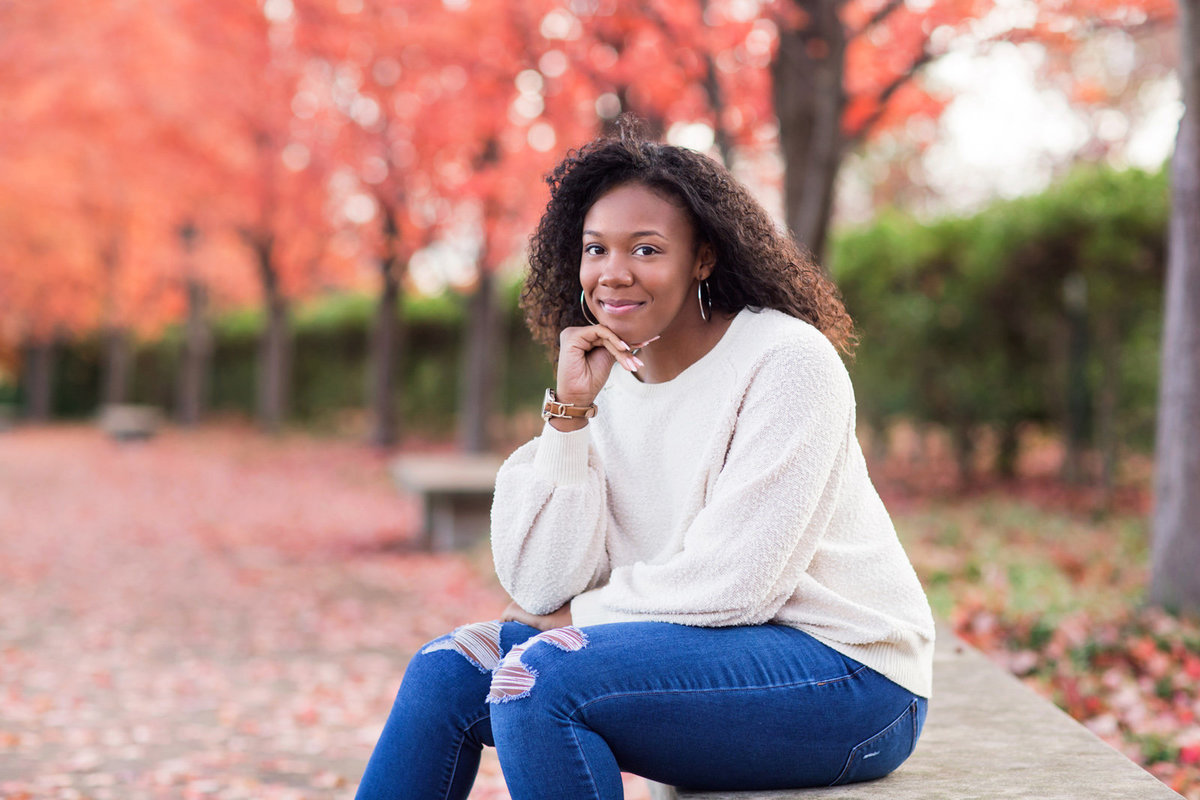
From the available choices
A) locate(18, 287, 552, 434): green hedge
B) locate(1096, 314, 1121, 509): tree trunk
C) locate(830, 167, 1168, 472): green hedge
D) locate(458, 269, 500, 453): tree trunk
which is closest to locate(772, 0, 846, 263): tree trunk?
locate(830, 167, 1168, 472): green hedge

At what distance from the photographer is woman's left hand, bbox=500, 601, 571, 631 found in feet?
7.43

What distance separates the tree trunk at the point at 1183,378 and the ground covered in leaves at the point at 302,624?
0.23 m

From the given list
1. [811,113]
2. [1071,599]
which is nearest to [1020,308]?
[811,113]

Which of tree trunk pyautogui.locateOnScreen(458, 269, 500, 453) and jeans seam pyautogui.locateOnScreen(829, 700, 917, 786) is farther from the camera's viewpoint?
tree trunk pyautogui.locateOnScreen(458, 269, 500, 453)

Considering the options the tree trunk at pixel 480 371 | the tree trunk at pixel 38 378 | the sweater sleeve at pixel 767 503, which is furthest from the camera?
the tree trunk at pixel 38 378

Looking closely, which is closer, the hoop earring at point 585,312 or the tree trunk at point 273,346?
the hoop earring at point 585,312

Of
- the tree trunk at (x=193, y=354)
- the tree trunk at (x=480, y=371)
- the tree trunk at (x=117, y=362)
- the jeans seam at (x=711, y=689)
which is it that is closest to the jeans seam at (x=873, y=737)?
the jeans seam at (x=711, y=689)

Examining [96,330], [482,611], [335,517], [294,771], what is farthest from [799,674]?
[96,330]

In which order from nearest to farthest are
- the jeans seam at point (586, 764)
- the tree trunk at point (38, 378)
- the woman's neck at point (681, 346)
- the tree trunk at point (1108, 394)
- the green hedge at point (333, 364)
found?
1. the jeans seam at point (586, 764)
2. the woman's neck at point (681, 346)
3. the tree trunk at point (1108, 394)
4. the green hedge at point (333, 364)
5. the tree trunk at point (38, 378)

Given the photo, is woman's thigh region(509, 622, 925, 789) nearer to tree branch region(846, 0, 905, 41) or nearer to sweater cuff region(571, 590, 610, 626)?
sweater cuff region(571, 590, 610, 626)

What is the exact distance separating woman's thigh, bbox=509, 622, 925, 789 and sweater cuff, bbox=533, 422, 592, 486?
38 centimetres

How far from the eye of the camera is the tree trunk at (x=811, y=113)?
629 cm

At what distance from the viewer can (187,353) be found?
72.3 ft

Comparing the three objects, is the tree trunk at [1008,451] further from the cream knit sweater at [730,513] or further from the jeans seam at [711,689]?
the jeans seam at [711,689]
